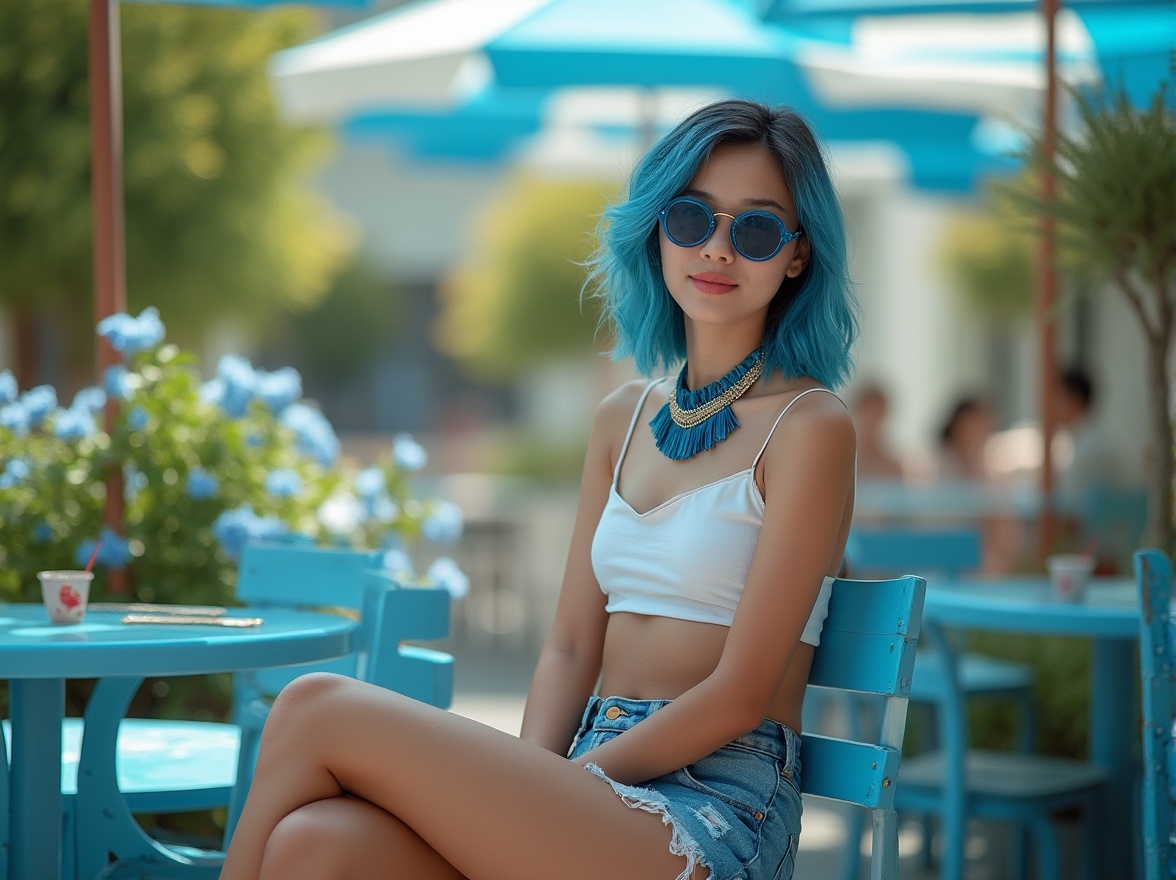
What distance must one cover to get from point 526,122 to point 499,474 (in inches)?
229

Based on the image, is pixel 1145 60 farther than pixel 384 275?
No

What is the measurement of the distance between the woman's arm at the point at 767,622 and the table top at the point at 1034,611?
2.85 ft

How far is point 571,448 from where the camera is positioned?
41.5ft

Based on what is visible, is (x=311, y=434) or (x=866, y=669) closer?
(x=866, y=669)

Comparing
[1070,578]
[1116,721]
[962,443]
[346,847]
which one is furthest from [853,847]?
[962,443]

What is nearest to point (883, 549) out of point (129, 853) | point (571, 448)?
point (129, 853)

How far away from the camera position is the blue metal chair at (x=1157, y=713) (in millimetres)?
2160

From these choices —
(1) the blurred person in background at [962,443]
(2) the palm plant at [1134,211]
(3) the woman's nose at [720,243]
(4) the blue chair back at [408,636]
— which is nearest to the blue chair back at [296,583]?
(4) the blue chair back at [408,636]

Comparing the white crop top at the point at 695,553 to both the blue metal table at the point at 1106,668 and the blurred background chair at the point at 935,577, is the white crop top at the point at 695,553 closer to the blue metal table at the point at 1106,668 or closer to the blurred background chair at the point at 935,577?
the blue metal table at the point at 1106,668

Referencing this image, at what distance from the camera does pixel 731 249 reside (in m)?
2.14

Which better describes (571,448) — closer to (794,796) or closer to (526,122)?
(526,122)

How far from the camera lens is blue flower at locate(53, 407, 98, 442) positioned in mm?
3652

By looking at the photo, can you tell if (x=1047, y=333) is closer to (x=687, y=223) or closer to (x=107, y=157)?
(x=687, y=223)

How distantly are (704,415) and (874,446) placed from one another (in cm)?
554
